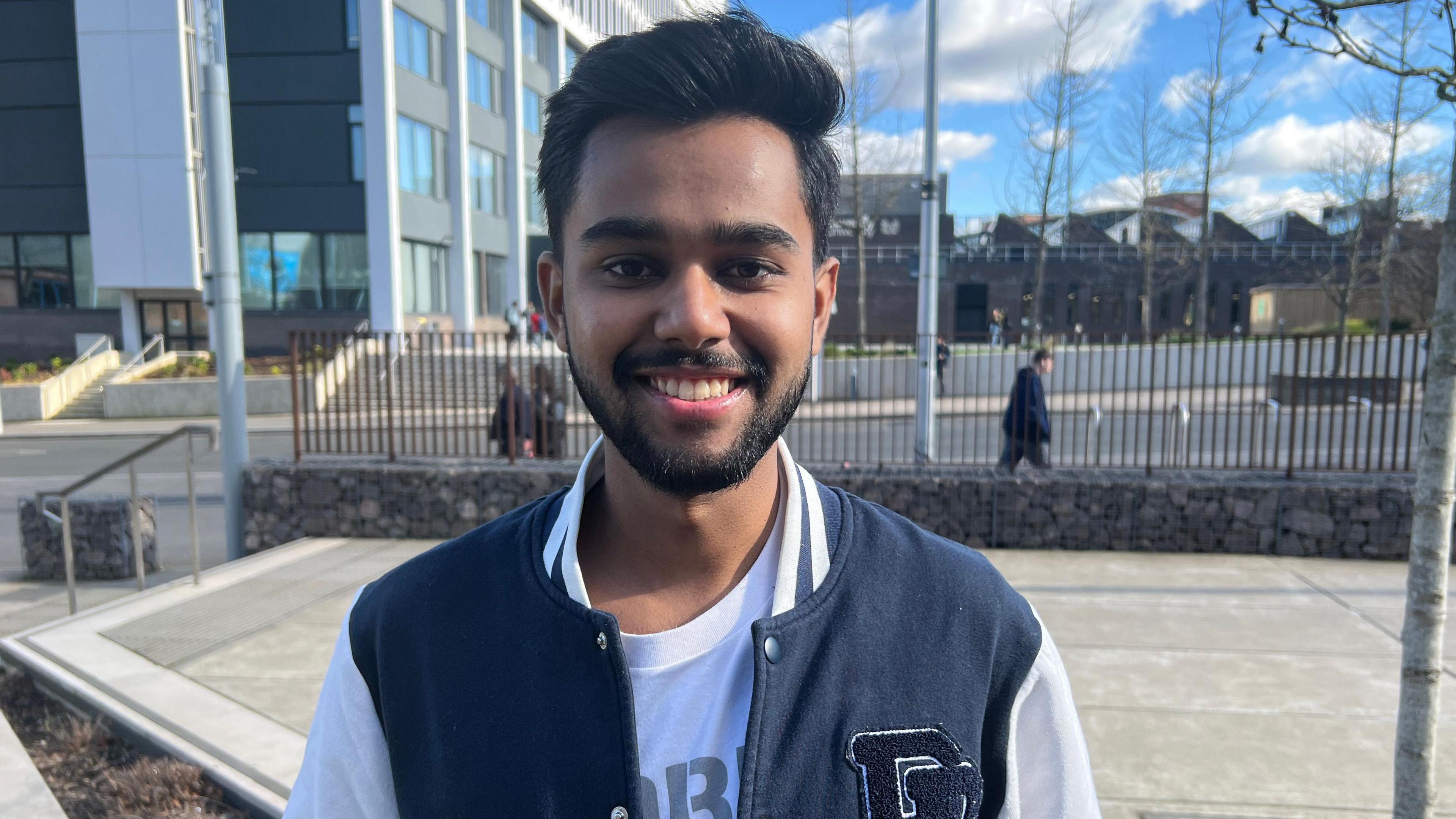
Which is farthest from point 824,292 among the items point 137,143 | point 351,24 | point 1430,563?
point 137,143

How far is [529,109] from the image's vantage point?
37.8m

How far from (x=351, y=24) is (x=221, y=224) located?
77.2ft

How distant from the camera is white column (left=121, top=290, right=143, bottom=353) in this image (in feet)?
92.9

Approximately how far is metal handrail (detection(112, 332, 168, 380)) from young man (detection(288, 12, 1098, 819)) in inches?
1069

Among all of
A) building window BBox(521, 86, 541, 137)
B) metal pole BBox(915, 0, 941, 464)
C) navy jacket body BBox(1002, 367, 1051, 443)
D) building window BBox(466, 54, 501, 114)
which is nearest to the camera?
navy jacket body BBox(1002, 367, 1051, 443)

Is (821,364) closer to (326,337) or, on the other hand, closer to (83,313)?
(326,337)

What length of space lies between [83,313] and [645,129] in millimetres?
34450

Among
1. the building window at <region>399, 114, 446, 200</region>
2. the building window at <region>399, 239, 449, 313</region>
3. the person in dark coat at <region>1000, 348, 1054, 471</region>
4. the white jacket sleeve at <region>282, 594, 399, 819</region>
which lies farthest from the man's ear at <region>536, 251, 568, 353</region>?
the building window at <region>399, 114, 446, 200</region>

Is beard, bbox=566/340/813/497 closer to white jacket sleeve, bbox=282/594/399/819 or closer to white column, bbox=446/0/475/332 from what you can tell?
white jacket sleeve, bbox=282/594/399/819

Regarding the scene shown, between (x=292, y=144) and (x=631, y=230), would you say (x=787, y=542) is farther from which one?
(x=292, y=144)

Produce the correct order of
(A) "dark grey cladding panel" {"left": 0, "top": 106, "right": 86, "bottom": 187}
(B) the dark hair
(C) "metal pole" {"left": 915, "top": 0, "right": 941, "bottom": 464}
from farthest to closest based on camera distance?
(A) "dark grey cladding panel" {"left": 0, "top": 106, "right": 86, "bottom": 187} → (C) "metal pole" {"left": 915, "top": 0, "right": 941, "bottom": 464} → (B) the dark hair

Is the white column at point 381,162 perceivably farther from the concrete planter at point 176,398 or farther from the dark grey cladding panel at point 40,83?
the dark grey cladding panel at point 40,83

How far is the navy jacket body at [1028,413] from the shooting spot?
8.38 m

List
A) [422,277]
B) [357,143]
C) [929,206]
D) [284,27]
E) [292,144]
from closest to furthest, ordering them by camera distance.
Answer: [929,206]
[284,27]
[292,144]
[357,143]
[422,277]
